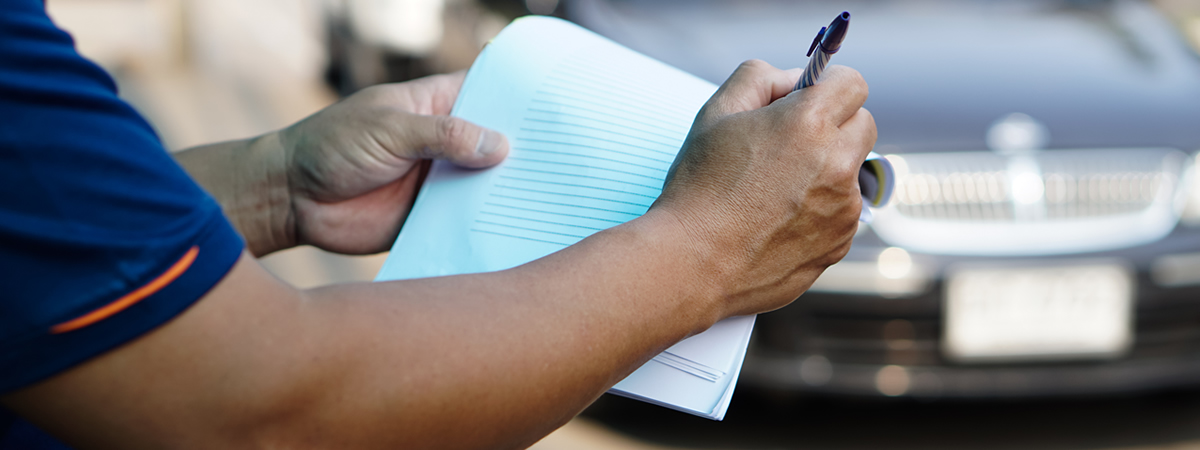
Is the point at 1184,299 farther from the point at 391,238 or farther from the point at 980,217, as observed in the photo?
the point at 391,238

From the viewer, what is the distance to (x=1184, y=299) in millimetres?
2379

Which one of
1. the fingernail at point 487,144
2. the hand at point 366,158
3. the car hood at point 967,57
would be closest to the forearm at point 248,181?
the hand at point 366,158

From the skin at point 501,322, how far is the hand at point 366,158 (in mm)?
110

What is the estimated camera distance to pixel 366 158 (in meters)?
1.22

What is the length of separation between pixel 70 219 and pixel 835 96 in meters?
0.67

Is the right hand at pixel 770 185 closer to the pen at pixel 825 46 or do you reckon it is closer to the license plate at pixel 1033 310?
the pen at pixel 825 46

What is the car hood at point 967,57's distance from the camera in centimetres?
241

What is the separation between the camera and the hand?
1.19 metres

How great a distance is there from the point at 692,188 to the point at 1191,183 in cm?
214

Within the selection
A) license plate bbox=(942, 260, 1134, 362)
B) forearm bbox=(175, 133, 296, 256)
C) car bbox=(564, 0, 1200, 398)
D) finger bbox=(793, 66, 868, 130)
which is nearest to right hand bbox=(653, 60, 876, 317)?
finger bbox=(793, 66, 868, 130)

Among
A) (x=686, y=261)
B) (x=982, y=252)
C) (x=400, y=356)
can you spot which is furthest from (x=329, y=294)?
(x=982, y=252)

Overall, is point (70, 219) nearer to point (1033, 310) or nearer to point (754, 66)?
point (754, 66)

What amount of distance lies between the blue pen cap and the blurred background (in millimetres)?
1505

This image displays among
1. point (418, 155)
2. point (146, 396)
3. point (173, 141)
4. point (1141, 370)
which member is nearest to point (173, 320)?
point (146, 396)
